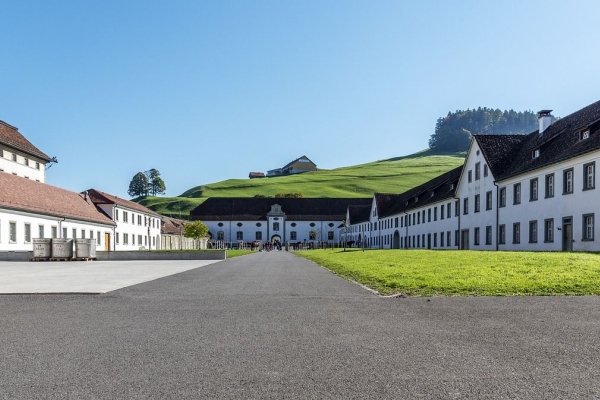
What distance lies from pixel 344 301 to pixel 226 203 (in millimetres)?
107012

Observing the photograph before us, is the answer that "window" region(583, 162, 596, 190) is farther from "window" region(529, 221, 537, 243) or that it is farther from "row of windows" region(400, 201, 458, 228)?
"row of windows" region(400, 201, 458, 228)

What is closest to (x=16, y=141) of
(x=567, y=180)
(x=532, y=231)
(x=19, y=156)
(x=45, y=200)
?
(x=19, y=156)

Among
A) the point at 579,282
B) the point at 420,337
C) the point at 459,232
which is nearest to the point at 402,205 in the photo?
the point at 459,232

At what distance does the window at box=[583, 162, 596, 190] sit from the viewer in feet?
92.9

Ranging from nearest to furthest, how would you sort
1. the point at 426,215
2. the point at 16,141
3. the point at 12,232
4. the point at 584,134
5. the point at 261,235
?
the point at 584,134 < the point at 12,232 < the point at 16,141 < the point at 426,215 < the point at 261,235

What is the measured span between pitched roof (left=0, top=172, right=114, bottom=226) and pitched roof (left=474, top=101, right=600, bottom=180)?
1411 inches

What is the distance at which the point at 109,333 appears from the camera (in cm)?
696

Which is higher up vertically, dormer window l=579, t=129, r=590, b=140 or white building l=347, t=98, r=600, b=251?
dormer window l=579, t=129, r=590, b=140

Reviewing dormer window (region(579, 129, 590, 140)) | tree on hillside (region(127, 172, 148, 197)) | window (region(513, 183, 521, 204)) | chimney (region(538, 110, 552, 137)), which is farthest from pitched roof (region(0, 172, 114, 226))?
tree on hillside (region(127, 172, 148, 197))

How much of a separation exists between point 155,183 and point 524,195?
5993 inches

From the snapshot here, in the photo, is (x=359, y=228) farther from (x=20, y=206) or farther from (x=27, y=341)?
(x=27, y=341)

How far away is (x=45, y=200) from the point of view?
43719 millimetres

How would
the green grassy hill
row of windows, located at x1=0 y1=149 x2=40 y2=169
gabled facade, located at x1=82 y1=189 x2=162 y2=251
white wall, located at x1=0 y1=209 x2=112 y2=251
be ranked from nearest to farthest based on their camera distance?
white wall, located at x1=0 y1=209 x2=112 y2=251 → row of windows, located at x1=0 y1=149 x2=40 y2=169 → gabled facade, located at x1=82 y1=189 x2=162 y2=251 → the green grassy hill

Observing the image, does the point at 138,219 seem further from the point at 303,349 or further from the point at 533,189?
the point at 303,349
